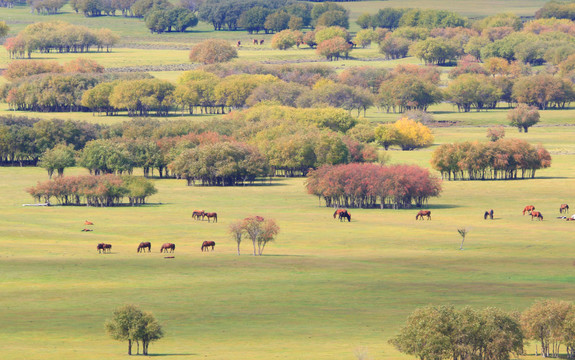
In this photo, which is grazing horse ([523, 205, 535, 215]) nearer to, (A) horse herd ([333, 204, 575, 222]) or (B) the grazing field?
(A) horse herd ([333, 204, 575, 222])

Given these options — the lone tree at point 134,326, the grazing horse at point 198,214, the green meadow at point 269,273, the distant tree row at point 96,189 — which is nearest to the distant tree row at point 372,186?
the green meadow at point 269,273

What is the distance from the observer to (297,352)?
6494 cm

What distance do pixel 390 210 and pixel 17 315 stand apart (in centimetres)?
7250

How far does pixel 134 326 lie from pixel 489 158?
108 metres

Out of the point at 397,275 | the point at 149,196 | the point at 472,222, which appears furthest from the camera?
the point at 149,196

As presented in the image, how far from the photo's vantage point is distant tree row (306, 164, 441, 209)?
14175 cm

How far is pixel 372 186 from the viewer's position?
141875 millimetres

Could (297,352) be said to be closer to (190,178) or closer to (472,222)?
(472,222)

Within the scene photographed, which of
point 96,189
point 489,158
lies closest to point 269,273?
point 96,189

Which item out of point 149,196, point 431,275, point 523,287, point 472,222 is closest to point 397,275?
point 431,275

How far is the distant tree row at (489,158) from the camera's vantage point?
166 metres

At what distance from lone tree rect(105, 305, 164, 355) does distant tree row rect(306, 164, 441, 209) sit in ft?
258

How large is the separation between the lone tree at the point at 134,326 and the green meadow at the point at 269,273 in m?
1.25

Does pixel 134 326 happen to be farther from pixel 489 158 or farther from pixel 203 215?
pixel 489 158
